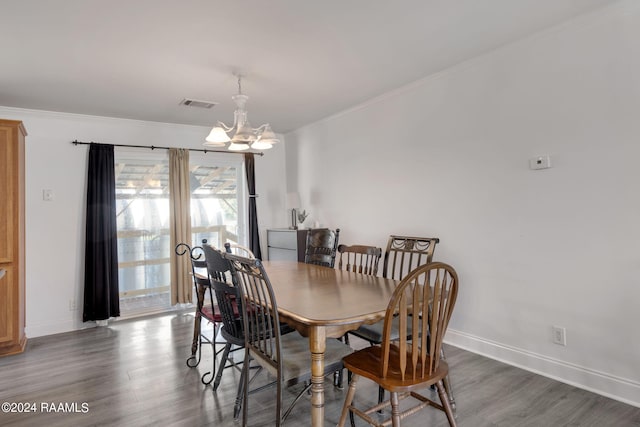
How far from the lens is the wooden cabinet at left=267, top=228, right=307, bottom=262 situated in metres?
4.73

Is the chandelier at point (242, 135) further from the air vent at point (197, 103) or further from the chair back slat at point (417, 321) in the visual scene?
the chair back slat at point (417, 321)

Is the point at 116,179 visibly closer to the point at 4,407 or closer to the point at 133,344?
the point at 133,344

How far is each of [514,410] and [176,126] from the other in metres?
4.68

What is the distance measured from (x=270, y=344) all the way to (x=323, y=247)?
158 centimetres

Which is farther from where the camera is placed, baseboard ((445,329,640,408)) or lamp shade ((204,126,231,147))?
lamp shade ((204,126,231,147))

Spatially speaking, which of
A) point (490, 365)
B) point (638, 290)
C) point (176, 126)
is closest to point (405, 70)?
point (638, 290)

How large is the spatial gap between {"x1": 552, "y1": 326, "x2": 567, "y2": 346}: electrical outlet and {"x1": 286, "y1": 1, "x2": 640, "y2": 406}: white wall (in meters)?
0.03

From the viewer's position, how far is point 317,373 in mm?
1711

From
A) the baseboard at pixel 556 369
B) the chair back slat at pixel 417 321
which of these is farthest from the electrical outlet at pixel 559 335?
the chair back slat at pixel 417 321

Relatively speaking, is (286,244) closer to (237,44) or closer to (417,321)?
(237,44)

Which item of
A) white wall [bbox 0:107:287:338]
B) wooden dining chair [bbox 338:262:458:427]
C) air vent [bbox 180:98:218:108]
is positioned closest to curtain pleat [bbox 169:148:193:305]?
white wall [bbox 0:107:287:338]

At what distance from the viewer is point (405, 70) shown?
326cm

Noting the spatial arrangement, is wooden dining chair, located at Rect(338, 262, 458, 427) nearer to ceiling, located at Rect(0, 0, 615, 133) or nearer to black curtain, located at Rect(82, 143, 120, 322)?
ceiling, located at Rect(0, 0, 615, 133)

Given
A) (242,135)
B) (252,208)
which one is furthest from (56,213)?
(242,135)
